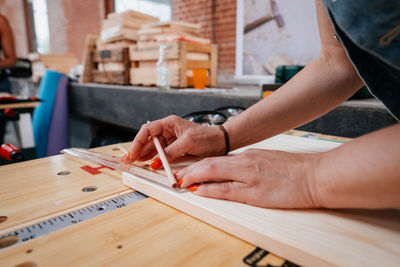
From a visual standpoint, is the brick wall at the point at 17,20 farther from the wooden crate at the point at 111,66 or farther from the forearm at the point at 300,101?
the forearm at the point at 300,101

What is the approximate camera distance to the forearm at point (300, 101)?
0.63 meters

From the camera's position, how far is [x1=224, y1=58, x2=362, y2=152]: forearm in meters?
A: 0.63

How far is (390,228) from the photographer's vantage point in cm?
37

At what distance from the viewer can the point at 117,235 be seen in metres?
0.40

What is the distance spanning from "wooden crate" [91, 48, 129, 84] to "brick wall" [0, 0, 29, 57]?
659cm

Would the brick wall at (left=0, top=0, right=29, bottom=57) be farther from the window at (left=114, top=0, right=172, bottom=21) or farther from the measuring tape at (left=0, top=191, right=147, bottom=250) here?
the measuring tape at (left=0, top=191, right=147, bottom=250)

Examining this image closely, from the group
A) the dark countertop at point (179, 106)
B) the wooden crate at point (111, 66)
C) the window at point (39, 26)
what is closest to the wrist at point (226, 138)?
the dark countertop at point (179, 106)

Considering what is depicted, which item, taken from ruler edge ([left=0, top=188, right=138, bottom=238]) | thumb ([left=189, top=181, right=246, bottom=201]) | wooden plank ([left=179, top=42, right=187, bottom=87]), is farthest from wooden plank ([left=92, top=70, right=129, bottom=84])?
thumb ([left=189, top=181, right=246, bottom=201])

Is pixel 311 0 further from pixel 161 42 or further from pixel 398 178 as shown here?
pixel 398 178

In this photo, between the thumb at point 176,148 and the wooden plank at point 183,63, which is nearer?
the thumb at point 176,148

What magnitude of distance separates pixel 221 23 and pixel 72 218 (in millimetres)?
3753

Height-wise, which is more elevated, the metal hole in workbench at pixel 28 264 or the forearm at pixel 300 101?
the forearm at pixel 300 101

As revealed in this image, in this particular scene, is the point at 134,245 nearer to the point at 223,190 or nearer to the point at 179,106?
the point at 223,190

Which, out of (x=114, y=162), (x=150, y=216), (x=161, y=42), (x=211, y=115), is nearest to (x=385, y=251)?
(x=150, y=216)
